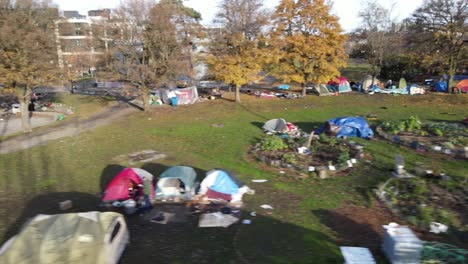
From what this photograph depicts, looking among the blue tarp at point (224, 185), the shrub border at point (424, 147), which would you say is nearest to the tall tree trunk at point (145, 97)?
the blue tarp at point (224, 185)

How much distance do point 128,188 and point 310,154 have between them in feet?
27.9

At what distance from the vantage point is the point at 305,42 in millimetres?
31781

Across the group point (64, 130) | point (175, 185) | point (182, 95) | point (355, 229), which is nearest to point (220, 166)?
point (175, 185)

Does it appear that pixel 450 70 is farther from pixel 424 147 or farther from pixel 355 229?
pixel 355 229

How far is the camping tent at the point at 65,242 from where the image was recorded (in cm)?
773

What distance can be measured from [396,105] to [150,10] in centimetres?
2091

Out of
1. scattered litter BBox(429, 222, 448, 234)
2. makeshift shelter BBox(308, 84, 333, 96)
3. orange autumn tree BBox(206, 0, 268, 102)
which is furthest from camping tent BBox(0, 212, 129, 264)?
makeshift shelter BBox(308, 84, 333, 96)

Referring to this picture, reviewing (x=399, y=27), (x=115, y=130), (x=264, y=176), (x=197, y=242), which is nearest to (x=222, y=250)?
(x=197, y=242)

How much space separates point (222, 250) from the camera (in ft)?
31.1

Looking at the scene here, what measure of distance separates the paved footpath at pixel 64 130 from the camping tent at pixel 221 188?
41.5 feet

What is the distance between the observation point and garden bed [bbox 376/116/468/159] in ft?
53.0

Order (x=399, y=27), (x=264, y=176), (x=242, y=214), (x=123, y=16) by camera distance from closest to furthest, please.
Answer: (x=242, y=214)
(x=264, y=176)
(x=123, y=16)
(x=399, y=27)

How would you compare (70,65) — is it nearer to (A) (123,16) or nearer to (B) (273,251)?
(A) (123,16)

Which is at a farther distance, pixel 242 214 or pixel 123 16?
pixel 123 16
